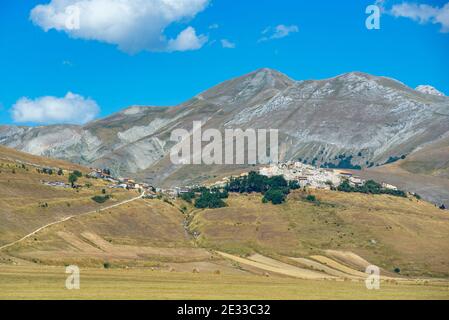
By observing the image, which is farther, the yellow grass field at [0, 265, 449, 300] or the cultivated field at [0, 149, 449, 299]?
the cultivated field at [0, 149, 449, 299]

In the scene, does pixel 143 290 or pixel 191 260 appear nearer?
pixel 143 290

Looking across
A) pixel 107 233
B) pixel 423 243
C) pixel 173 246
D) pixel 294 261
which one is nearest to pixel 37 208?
pixel 107 233

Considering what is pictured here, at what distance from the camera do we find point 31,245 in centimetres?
15525

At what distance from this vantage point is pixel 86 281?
283ft

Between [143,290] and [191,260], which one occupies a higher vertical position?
[191,260]


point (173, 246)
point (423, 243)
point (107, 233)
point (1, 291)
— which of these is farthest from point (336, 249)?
point (1, 291)

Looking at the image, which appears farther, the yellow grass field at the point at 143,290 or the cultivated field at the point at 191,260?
the cultivated field at the point at 191,260

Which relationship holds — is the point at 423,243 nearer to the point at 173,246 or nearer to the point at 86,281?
the point at 173,246
